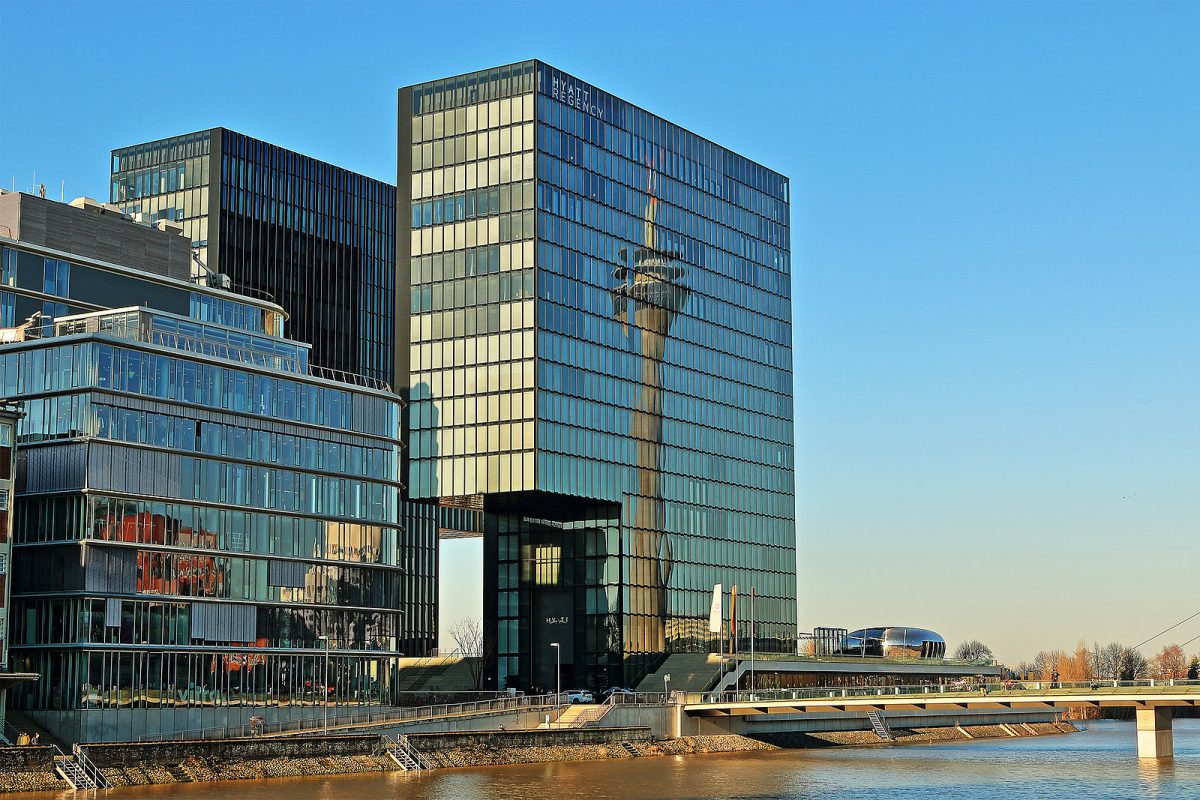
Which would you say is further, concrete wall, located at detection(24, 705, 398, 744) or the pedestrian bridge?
the pedestrian bridge

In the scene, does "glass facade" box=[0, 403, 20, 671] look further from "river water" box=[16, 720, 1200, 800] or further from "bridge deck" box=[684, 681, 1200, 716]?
"bridge deck" box=[684, 681, 1200, 716]

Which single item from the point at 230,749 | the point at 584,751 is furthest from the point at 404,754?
the point at 584,751

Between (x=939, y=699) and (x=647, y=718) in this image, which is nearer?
(x=939, y=699)

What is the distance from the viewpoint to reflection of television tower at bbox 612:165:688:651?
16962 centimetres

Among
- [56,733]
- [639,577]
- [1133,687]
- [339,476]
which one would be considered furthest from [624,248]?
[56,733]

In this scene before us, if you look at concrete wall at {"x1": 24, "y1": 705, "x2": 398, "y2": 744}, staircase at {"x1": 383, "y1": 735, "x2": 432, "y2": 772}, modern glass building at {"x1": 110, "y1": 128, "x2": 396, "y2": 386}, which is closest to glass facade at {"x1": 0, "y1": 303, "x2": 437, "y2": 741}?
concrete wall at {"x1": 24, "y1": 705, "x2": 398, "y2": 744}

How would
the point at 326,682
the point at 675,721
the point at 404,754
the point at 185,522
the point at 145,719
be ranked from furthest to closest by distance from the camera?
the point at 675,721, the point at 326,682, the point at 185,522, the point at 145,719, the point at 404,754

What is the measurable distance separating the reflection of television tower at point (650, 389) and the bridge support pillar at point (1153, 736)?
5507 centimetres

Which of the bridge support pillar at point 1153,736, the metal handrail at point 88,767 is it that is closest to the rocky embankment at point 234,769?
the metal handrail at point 88,767

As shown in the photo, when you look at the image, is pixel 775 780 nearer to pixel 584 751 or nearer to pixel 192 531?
pixel 584 751

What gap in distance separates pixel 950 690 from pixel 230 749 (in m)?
64.9

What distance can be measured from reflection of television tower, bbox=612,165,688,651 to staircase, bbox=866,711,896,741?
22233 millimetres

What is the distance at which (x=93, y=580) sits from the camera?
356ft

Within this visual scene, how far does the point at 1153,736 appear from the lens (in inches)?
4951
